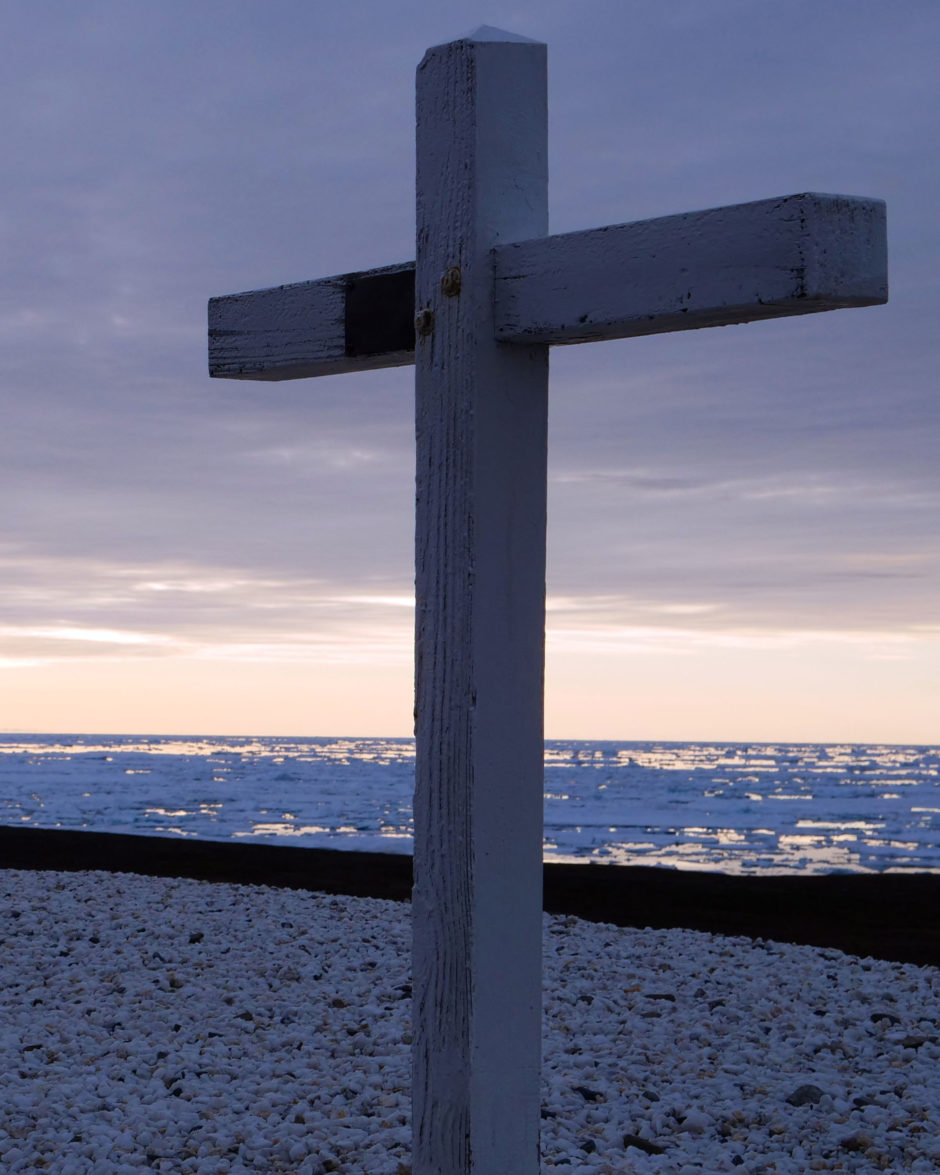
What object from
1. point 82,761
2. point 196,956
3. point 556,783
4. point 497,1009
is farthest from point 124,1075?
point 82,761

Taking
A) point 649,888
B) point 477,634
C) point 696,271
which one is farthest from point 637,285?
point 649,888

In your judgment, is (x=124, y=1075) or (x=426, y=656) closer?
(x=426, y=656)

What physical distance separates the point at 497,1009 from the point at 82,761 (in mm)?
60737

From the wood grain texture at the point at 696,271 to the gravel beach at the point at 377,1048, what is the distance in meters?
3.46

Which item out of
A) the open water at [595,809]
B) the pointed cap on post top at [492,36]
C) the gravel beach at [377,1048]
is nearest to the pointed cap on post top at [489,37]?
the pointed cap on post top at [492,36]

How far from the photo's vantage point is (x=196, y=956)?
767cm

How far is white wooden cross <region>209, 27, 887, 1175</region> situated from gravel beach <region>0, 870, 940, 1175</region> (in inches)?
95.4

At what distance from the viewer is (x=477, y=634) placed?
7.18 ft

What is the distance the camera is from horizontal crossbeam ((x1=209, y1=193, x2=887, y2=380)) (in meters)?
1.95

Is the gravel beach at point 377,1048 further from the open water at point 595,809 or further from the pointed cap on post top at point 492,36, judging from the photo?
the open water at point 595,809

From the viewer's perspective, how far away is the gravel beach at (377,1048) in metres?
4.61

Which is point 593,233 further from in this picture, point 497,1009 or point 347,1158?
point 347,1158

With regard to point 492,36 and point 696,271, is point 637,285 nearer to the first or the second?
point 696,271

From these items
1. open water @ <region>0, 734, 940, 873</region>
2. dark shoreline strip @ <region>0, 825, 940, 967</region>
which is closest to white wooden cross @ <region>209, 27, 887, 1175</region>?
dark shoreline strip @ <region>0, 825, 940, 967</region>
